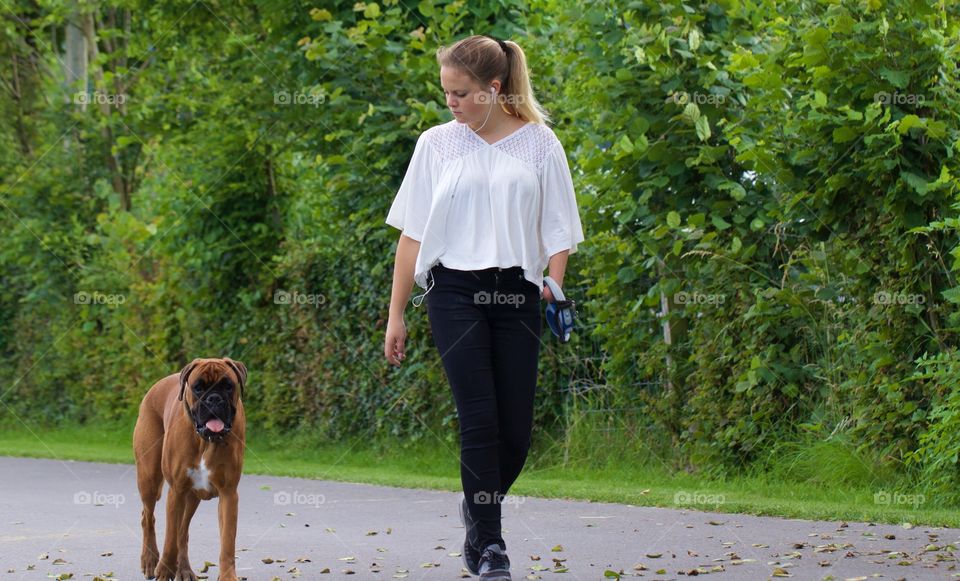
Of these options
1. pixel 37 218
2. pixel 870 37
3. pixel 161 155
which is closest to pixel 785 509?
pixel 870 37

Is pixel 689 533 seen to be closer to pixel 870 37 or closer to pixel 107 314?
pixel 870 37

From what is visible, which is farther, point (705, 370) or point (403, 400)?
point (403, 400)

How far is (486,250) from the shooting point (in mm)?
5414

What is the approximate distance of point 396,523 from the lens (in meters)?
8.35

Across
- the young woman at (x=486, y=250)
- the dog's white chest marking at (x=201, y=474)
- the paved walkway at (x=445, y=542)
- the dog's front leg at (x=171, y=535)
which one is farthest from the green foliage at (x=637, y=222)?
the dog's front leg at (x=171, y=535)

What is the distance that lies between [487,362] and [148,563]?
7.08ft

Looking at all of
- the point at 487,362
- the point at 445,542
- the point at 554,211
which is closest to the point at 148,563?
the point at 445,542

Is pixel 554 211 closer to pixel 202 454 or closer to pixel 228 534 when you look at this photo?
pixel 202 454

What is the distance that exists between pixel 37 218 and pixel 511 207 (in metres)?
17.0

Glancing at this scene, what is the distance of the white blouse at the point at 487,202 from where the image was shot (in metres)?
5.45

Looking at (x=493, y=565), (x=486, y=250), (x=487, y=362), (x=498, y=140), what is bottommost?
(x=493, y=565)

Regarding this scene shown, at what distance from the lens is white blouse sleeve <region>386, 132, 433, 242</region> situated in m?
5.61

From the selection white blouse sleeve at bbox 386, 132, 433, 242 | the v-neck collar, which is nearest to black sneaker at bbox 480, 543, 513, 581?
white blouse sleeve at bbox 386, 132, 433, 242

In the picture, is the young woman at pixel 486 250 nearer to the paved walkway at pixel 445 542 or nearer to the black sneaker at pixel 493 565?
the black sneaker at pixel 493 565
